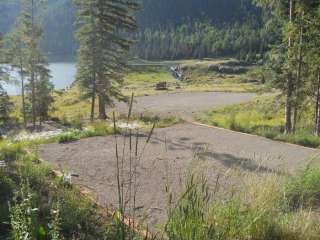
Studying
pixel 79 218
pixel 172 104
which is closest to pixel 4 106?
pixel 172 104

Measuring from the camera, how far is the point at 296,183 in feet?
18.8

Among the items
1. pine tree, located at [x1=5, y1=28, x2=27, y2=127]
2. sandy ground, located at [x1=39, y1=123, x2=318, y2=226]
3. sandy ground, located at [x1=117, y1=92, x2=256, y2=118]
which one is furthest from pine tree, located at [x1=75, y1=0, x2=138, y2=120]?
sandy ground, located at [x1=39, y1=123, x2=318, y2=226]

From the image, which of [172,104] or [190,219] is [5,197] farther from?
[172,104]

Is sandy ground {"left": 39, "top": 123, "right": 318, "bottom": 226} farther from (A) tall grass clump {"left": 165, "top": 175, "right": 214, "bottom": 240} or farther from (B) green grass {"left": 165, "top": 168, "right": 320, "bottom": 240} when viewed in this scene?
(A) tall grass clump {"left": 165, "top": 175, "right": 214, "bottom": 240}

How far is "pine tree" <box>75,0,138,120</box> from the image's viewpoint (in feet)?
80.0

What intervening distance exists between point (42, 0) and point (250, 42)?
9771 cm

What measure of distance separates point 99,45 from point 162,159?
652 inches

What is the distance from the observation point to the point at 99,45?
24328mm

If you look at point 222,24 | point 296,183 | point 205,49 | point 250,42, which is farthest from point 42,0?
point 222,24

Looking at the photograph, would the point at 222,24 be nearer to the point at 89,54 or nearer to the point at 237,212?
the point at 89,54

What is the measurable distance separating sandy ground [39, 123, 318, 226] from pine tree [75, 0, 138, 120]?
10.9 meters

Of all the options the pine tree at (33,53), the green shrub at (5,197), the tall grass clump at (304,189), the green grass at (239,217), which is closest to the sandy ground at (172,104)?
the pine tree at (33,53)

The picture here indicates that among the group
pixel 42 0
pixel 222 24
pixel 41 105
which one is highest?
pixel 222 24

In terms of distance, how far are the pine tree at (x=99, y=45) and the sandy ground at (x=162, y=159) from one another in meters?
10.9
